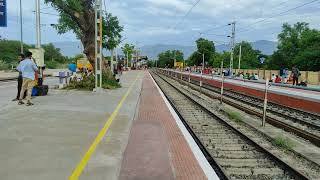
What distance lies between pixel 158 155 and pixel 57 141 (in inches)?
84.1

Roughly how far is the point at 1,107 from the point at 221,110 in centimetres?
931

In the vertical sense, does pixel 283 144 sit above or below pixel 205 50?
below

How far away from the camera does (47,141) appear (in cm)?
930

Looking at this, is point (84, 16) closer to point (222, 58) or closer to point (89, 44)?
point (89, 44)

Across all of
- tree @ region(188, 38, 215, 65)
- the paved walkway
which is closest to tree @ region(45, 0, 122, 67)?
the paved walkway

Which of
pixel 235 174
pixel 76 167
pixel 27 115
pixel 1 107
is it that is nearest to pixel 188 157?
pixel 235 174

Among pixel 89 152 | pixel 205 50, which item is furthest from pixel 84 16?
pixel 205 50

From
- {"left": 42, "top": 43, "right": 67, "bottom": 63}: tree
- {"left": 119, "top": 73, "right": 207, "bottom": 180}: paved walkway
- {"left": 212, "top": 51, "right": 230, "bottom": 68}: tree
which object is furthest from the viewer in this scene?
{"left": 42, "top": 43, "right": 67, "bottom": 63}: tree

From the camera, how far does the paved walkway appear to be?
7277 millimetres

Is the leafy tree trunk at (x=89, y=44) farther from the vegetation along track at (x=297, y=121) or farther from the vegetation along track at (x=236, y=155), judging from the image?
the vegetation along track at (x=236, y=155)

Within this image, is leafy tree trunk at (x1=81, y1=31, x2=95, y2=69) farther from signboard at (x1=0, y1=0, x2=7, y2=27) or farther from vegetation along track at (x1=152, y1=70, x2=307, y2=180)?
vegetation along track at (x1=152, y1=70, x2=307, y2=180)

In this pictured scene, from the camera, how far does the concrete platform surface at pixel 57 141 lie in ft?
23.0

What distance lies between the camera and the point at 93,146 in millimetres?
9094

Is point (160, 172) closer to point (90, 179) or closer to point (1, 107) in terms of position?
point (90, 179)
